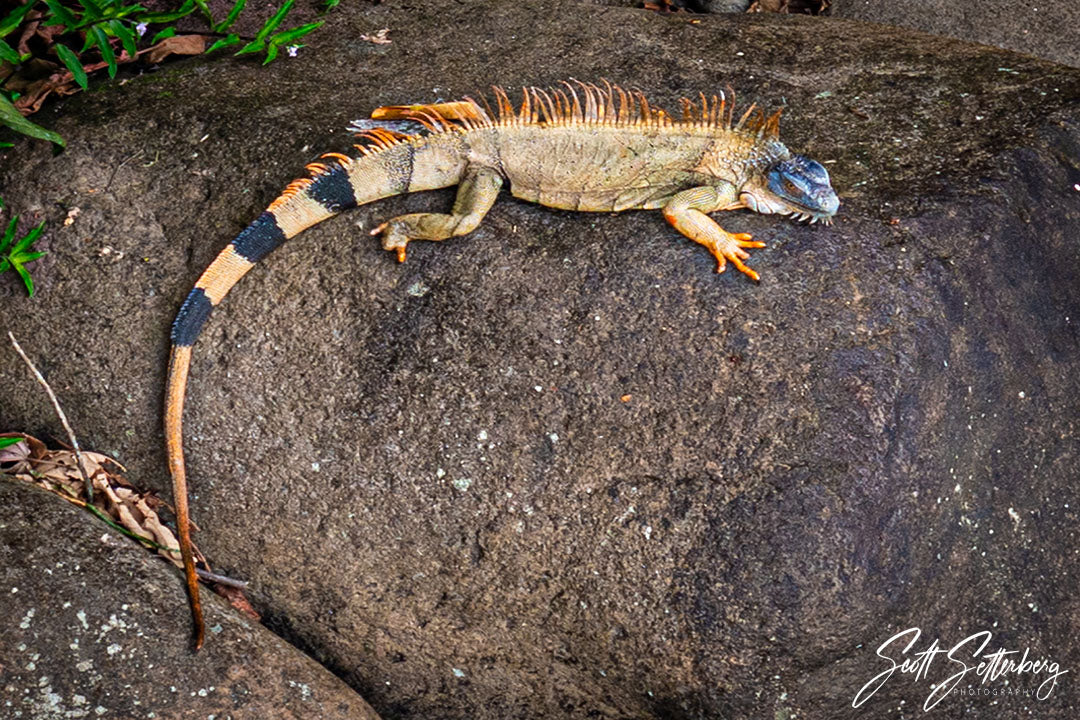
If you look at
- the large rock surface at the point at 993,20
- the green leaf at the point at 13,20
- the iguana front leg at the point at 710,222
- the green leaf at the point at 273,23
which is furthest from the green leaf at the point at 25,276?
the large rock surface at the point at 993,20

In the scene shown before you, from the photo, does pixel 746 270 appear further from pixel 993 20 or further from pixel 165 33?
pixel 993 20

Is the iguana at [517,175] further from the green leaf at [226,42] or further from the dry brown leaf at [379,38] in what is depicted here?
the dry brown leaf at [379,38]

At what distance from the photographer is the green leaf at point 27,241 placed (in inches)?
176

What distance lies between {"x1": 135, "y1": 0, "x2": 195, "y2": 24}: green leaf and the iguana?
132 cm

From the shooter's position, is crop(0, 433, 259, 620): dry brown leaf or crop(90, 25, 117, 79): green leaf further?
crop(90, 25, 117, 79): green leaf

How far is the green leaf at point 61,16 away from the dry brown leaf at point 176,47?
630 mm

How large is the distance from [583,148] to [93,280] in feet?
7.13

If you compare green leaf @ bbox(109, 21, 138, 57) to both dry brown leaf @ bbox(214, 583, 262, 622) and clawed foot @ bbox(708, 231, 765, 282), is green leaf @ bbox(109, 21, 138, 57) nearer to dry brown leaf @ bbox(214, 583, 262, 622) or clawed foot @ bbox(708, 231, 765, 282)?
dry brown leaf @ bbox(214, 583, 262, 622)

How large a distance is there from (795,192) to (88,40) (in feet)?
10.2

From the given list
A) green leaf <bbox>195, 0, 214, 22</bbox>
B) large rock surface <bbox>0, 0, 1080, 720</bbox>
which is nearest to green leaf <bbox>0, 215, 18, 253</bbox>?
large rock surface <bbox>0, 0, 1080, 720</bbox>

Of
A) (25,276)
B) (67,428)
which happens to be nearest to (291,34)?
(25,276)

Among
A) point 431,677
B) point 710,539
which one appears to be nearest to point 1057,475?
point 710,539

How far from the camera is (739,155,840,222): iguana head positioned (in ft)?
12.6

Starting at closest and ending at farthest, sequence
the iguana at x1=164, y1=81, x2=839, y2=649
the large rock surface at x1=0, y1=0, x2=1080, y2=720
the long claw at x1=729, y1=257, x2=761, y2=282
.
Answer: the large rock surface at x1=0, y1=0, x2=1080, y2=720, the long claw at x1=729, y1=257, x2=761, y2=282, the iguana at x1=164, y1=81, x2=839, y2=649
